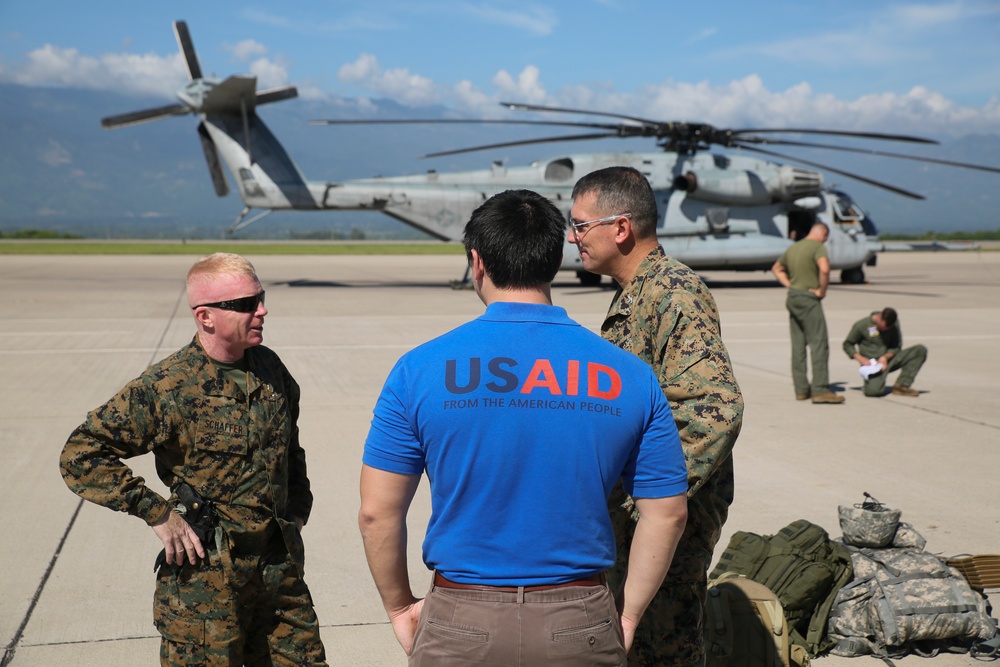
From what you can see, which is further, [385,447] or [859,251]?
[859,251]

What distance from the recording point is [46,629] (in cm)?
415

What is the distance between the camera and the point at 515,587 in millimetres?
2072

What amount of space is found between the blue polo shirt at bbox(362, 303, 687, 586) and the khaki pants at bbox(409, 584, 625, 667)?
45mm

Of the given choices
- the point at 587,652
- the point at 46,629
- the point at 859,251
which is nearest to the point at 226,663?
the point at 587,652

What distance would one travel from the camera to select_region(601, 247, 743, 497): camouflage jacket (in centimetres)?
265

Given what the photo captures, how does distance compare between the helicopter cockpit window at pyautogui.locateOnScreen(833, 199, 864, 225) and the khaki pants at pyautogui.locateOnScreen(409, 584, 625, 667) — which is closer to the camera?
the khaki pants at pyautogui.locateOnScreen(409, 584, 625, 667)

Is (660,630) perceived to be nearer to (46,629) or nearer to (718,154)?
(46,629)

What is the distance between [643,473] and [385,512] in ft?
2.04

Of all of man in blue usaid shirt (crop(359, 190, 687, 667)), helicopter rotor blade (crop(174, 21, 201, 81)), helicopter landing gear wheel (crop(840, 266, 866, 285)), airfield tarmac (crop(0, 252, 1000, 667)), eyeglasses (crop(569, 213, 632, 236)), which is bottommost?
helicopter landing gear wheel (crop(840, 266, 866, 285))

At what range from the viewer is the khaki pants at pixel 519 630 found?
2035 millimetres

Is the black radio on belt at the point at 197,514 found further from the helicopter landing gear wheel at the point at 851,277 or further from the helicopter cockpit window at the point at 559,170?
the helicopter landing gear wheel at the point at 851,277

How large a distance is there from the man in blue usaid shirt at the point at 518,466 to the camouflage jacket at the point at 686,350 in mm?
473

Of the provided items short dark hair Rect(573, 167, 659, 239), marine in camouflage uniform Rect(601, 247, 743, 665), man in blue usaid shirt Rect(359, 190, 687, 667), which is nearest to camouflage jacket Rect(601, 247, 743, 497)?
marine in camouflage uniform Rect(601, 247, 743, 665)

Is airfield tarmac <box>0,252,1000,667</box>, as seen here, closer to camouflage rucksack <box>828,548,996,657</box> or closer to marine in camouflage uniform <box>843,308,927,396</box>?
camouflage rucksack <box>828,548,996,657</box>
